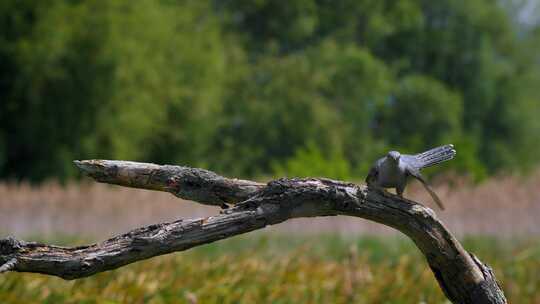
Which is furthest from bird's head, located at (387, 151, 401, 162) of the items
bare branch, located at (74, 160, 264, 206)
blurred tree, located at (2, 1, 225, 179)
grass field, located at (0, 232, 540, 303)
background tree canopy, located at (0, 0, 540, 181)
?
blurred tree, located at (2, 1, 225, 179)

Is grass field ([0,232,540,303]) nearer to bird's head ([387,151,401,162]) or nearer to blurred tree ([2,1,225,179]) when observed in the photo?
bird's head ([387,151,401,162])

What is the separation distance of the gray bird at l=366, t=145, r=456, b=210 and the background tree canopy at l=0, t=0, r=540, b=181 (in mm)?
10315

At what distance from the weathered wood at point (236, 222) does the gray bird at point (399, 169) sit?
0.04m

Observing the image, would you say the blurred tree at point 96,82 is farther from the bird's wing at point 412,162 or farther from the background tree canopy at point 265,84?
the bird's wing at point 412,162

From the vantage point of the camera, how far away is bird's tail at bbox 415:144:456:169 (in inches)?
85.7

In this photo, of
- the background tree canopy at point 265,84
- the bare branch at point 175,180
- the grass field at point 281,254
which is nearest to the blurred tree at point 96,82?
the background tree canopy at point 265,84

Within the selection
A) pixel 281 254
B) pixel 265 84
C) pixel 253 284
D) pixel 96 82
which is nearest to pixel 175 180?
pixel 253 284

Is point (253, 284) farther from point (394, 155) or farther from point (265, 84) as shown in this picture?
point (265, 84)

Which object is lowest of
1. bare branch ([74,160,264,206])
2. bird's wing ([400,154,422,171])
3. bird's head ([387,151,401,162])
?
bare branch ([74,160,264,206])

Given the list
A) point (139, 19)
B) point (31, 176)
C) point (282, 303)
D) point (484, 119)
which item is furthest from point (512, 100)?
point (282, 303)

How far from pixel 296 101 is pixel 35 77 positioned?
19.4 feet

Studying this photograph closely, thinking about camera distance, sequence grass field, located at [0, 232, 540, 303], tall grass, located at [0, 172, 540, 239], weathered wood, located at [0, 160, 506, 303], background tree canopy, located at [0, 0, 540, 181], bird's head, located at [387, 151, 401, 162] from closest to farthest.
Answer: weathered wood, located at [0, 160, 506, 303] < bird's head, located at [387, 151, 401, 162] < grass field, located at [0, 232, 540, 303] < tall grass, located at [0, 172, 540, 239] < background tree canopy, located at [0, 0, 540, 181]

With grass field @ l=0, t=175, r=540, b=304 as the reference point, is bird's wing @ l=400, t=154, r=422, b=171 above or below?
below

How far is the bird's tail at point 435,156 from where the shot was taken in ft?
7.14
